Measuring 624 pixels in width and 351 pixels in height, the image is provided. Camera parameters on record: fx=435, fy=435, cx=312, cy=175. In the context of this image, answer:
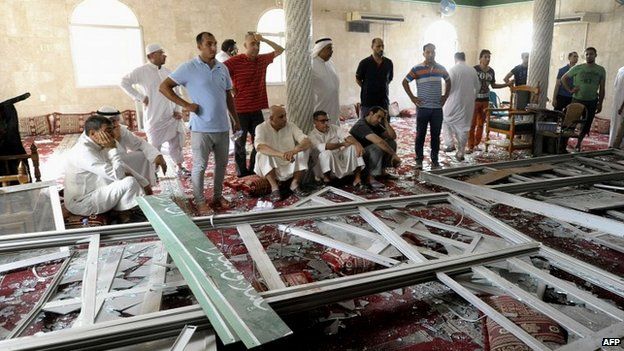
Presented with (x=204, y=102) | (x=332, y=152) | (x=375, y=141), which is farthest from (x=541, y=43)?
(x=204, y=102)

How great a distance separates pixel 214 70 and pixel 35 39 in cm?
743

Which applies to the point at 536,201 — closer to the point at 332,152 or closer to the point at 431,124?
the point at 332,152

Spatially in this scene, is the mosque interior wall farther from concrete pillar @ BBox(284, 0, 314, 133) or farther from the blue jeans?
the blue jeans

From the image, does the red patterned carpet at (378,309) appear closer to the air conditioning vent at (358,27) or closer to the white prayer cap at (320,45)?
the white prayer cap at (320,45)

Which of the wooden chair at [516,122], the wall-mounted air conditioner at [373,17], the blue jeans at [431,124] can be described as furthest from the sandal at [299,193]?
the wall-mounted air conditioner at [373,17]

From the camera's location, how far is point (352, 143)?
17.4 ft

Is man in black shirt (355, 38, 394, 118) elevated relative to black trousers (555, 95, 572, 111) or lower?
elevated

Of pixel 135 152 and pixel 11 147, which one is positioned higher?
pixel 11 147

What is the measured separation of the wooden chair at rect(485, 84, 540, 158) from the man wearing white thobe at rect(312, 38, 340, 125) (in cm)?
321

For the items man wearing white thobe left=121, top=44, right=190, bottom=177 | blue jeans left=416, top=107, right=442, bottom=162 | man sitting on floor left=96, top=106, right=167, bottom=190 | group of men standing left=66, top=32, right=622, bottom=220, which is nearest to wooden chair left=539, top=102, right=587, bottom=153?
group of men standing left=66, top=32, right=622, bottom=220

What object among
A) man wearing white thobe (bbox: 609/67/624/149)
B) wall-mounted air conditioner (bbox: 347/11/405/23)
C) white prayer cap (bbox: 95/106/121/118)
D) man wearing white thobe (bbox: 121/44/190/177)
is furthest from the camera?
wall-mounted air conditioner (bbox: 347/11/405/23)

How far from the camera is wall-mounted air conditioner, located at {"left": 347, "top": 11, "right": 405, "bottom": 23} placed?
496 inches

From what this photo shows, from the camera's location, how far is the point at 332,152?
5.28 meters

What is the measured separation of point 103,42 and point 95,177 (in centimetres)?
769
